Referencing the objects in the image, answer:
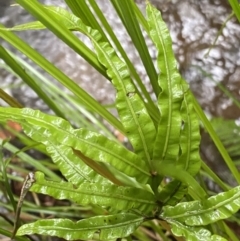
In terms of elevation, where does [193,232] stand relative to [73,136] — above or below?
below

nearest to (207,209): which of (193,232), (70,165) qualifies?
(193,232)

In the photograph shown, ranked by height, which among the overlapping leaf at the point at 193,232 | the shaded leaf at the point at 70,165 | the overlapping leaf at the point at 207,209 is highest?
the shaded leaf at the point at 70,165

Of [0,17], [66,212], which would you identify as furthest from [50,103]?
[0,17]

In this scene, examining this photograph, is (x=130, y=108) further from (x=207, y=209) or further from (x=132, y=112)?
(x=207, y=209)

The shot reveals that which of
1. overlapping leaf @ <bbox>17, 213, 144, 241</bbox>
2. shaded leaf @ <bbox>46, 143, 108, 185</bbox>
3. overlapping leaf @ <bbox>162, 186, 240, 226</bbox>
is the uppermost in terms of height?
shaded leaf @ <bbox>46, 143, 108, 185</bbox>

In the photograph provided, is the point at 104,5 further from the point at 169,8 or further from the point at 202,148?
the point at 202,148

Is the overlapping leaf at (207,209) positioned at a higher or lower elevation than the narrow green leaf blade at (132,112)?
lower
